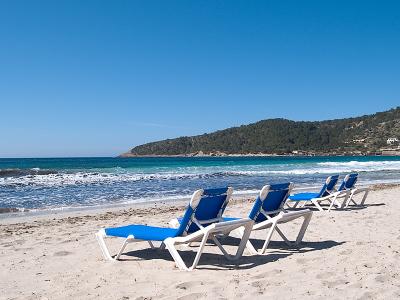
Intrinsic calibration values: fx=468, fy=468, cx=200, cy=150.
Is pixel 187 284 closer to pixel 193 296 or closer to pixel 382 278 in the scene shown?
pixel 193 296

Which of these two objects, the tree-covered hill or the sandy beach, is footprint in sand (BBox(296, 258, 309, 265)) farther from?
the tree-covered hill

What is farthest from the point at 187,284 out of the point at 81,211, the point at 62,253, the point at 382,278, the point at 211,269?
the point at 81,211

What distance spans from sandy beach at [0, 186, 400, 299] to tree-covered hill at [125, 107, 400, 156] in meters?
115

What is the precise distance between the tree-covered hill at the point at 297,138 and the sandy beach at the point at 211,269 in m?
115

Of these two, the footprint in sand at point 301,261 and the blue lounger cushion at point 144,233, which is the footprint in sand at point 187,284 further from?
the footprint in sand at point 301,261

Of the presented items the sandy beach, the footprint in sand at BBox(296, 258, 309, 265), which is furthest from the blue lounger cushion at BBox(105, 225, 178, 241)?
the footprint in sand at BBox(296, 258, 309, 265)

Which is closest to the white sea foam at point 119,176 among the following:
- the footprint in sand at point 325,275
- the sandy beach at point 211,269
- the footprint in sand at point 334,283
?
the sandy beach at point 211,269

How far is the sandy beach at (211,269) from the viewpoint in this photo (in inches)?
166

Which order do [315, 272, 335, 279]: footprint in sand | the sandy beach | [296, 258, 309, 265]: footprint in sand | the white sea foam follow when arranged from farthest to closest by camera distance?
1. the white sea foam
2. [296, 258, 309, 265]: footprint in sand
3. [315, 272, 335, 279]: footprint in sand
4. the sandy beach

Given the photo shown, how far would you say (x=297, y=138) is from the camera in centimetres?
12925

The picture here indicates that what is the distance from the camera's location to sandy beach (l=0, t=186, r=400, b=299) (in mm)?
4219

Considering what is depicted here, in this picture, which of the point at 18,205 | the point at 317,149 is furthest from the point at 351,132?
the point at 18,205

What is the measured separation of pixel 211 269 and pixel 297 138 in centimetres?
12704

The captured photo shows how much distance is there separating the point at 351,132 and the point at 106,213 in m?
124
